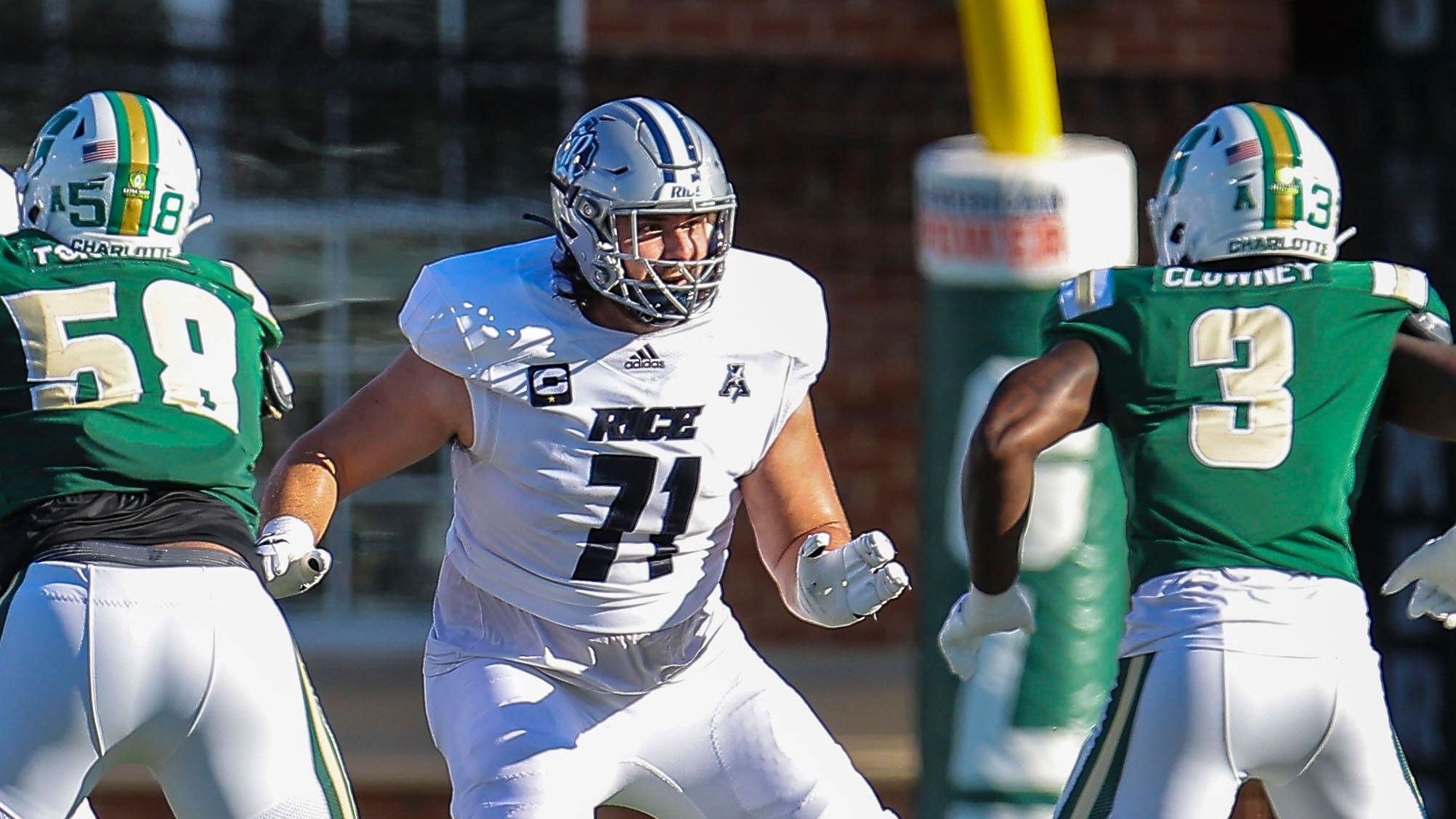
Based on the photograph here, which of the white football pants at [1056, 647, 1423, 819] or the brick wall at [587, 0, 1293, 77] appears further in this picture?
the brick wall at [587, 0, 1293, 77]

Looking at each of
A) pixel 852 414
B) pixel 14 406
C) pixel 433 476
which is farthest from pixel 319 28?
pixel 14 406

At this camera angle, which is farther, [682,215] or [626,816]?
[626,816]

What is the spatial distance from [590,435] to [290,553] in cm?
50

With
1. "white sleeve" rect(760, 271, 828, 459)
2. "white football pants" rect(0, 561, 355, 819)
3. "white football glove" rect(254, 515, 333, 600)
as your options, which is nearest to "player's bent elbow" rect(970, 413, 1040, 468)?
"white sleeve" rect(760, 271, 828, 459)

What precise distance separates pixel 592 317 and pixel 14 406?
36.4 inches

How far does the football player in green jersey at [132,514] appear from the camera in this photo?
377cm

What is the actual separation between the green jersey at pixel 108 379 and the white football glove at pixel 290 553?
0.17 metres

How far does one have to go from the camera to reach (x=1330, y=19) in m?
8.09

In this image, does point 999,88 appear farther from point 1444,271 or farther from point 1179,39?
point 1179,39

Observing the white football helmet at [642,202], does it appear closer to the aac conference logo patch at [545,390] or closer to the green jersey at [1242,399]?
the aac conference logo patch at [545,390]

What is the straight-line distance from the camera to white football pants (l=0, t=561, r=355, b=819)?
12.3 ft

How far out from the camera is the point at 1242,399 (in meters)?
3.90

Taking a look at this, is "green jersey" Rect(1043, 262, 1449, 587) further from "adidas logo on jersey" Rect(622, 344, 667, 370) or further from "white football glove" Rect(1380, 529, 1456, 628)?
"adidas logo on jersey" Rect(622, 344, 667, 370)

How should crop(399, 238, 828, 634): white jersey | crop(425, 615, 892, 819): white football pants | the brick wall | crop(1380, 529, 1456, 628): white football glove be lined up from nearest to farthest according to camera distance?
crop(425, 615, 892, 819): white football pants < crop(399, 238, 828, 634): white jersey < crop(1380, 529, 1456, 628): white football glove < the brick wall
